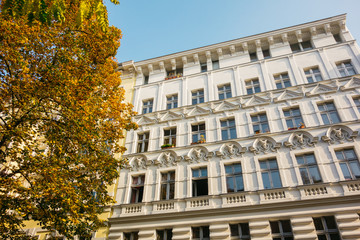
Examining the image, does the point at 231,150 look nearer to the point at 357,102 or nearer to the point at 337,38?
the point at 357,102

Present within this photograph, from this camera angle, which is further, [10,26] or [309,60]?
[309,60]

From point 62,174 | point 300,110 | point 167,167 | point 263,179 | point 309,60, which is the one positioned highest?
point 309,60

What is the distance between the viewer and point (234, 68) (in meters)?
21.9

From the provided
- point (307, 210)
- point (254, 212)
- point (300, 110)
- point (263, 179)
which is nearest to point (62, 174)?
point (254, 212)

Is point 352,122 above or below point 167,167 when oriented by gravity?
above

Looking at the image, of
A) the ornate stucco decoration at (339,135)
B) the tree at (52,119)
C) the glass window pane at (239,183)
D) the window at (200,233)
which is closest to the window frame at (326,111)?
the ornate stucco decoration at (339,135)

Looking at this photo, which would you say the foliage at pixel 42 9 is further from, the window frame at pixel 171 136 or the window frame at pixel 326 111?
the window frame at pixel 326 111

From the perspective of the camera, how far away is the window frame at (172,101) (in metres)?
22.2

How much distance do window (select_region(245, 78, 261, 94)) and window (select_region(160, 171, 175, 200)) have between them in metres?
9.23

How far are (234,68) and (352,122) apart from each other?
9.97 metres

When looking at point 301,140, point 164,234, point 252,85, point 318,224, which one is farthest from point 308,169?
point 164,234

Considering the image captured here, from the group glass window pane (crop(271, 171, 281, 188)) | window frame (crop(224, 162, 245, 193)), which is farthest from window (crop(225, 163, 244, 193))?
glass window pane (crop(271, 171, 281, 188))

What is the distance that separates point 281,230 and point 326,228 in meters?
2.25

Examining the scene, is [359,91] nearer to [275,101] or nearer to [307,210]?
[275,101]
